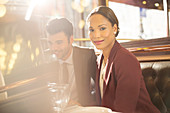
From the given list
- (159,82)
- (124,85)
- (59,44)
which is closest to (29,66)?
(59,44)

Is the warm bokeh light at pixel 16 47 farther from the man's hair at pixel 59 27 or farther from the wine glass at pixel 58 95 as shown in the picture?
the wine glass at pixel 58 95

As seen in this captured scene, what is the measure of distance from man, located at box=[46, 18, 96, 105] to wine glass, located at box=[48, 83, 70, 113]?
2.25 ft

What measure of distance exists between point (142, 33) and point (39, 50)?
2.74 m

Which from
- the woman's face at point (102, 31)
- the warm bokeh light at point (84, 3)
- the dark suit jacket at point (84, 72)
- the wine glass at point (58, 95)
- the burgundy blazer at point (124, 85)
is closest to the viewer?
the wine glass at point (58, 95)

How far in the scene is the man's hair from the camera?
4.62 feet

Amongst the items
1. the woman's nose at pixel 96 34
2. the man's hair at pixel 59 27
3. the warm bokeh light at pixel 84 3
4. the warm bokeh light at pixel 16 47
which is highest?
the warm bokeh light at pixel 84 3

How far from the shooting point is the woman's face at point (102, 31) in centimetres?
108

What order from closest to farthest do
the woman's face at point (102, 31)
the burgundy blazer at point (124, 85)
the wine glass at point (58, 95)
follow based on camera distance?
the wine glass at point (58, 95) < the burgundy blazer at point (124, 85) < the woman's face at point (102, 31)

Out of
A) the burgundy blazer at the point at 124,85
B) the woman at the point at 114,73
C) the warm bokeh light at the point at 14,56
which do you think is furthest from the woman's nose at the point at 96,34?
→ the warm bokeh light at the point at 14,56

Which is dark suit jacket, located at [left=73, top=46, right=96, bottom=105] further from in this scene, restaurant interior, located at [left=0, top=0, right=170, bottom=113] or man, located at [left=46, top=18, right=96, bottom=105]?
restaurant interior, located at [left=0, top=0, right=170, bottom=113]

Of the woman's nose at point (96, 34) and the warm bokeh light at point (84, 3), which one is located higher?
the warm bokeh light at point (84, 3)

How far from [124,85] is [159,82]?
39cm

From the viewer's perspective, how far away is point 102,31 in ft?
3.58

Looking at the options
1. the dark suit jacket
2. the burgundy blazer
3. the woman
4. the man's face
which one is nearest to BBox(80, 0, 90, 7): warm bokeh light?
the man's face
